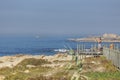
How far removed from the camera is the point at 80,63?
10.5 m

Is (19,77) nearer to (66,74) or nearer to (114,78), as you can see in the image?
(66,74)

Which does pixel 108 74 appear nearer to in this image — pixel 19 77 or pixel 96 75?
pixel 96 75

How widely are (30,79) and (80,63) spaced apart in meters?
20.4

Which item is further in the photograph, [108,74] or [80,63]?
[108,74]

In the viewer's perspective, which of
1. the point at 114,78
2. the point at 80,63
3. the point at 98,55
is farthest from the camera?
the point at 98,55

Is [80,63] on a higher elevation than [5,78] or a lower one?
higher

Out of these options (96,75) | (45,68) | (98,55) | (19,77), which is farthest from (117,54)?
(98,55)

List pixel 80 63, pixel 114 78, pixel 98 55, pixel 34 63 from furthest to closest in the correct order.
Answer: pixel 98 55, pixel 34 63, pixel 114 78, pixel 80 63

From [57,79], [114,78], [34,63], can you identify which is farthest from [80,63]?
[34,63]

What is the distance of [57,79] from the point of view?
29.8m

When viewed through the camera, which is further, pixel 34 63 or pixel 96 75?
pixel 34 63

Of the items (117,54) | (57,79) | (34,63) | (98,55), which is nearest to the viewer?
(57,79)

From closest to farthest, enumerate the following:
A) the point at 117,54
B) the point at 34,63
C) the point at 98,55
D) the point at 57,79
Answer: the point at 57,79
the point at 117,54
the point at 34,63
the point at 98,55

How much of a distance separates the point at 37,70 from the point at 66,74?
7610 mm
